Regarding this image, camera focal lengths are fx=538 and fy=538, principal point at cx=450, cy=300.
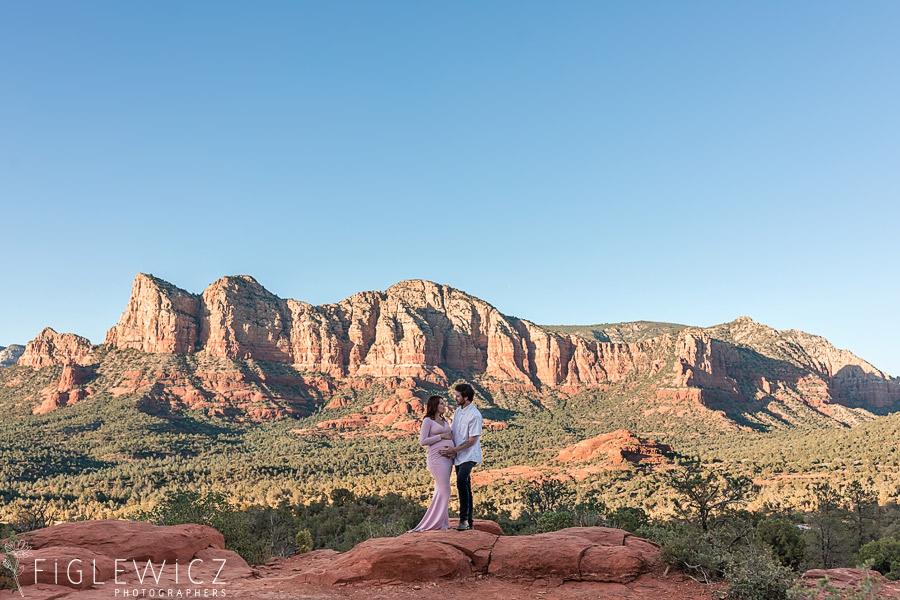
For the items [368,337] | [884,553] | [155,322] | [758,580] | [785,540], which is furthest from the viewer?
[368,337]

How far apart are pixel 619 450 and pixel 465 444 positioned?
6752 cm

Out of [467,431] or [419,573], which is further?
[467,431]

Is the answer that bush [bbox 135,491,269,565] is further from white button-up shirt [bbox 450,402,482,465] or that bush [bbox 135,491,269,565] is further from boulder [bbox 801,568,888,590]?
boulder [bbox 801,568,888,590]

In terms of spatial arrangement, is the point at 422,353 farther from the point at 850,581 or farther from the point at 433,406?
the point at 850,581

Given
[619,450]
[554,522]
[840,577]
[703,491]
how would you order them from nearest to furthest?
[840,577] < [703,491] < [554,522] < [619,450]

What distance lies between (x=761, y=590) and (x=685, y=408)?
116 metres

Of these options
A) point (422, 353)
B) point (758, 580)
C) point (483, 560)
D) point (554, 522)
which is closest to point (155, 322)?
point (422, 353)

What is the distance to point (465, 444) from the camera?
10.3 metres

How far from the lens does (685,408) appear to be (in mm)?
113625

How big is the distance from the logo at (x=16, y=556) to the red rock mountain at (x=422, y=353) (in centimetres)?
10732

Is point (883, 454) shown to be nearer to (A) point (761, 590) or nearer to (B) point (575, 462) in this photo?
(B) point (575, 462)

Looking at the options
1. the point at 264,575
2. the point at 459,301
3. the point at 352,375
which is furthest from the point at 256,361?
the point at 264,575

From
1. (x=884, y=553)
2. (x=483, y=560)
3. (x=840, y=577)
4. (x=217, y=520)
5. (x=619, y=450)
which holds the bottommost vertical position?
(x=619, y=450)

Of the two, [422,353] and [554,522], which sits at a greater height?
[422,353]
